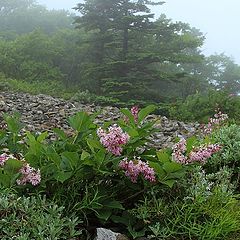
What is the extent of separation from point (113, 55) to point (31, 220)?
23.2 metres

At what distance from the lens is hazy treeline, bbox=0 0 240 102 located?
19469mm

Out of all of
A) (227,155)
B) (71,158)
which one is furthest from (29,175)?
(227,155)

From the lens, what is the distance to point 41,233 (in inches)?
92.7

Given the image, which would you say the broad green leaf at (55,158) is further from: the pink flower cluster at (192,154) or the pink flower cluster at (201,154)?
the pink flower cluster at (201,154)

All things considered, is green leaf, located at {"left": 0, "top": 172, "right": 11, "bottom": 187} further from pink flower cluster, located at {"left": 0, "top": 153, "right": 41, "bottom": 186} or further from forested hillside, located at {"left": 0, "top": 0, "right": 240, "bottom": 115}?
forested hillside, located at {"left": 0, "top": 0, "right": 240, "bottom": 115}

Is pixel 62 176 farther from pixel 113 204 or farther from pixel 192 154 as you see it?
pixel 192 154

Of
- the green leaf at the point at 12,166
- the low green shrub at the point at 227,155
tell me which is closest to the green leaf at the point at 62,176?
the green leaf at the point at 12,166

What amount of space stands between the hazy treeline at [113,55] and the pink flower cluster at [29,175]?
565 inches

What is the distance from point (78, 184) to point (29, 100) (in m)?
11.0

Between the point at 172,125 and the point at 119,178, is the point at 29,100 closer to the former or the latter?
the point at 172,125

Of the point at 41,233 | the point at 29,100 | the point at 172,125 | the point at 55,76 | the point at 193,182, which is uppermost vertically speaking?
the point at 41,233

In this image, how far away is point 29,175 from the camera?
269cm

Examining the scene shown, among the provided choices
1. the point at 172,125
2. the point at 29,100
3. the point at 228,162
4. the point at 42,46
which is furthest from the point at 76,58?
the point at 228,162

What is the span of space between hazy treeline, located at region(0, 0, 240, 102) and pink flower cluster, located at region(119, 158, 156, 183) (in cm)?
1409
